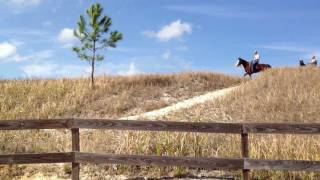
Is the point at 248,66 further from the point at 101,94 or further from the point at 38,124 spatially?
the point at 38,124

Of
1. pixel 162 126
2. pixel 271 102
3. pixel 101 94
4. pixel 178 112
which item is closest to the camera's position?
pixel 162 126

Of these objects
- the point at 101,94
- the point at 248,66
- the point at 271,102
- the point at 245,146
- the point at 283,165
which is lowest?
the point at 283,165

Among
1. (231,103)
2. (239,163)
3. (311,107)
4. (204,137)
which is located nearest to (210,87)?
(231,103)

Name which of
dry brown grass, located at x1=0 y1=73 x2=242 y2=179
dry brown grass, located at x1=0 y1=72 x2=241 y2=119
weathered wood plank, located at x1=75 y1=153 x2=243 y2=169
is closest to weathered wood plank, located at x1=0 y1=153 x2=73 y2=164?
weathered wood plank, located at x1=75 y1=153 x2=243 y2=169

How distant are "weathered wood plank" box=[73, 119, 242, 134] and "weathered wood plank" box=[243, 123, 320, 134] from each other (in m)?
0.25

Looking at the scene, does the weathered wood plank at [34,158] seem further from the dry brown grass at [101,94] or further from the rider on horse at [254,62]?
→ the rider on horse at [254,62]

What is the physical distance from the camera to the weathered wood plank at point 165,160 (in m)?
10.6

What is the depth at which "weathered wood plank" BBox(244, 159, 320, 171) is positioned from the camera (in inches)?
412

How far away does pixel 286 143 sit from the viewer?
511 inches

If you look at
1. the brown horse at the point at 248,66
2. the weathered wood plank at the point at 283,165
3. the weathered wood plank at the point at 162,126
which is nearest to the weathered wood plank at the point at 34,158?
the weathered wood plank at the point at 162,126

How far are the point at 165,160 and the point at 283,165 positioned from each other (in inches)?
90.3

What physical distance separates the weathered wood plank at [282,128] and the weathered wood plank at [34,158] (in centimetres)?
365

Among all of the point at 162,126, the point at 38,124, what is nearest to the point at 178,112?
the point at 162,126

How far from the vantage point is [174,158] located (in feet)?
35.4
